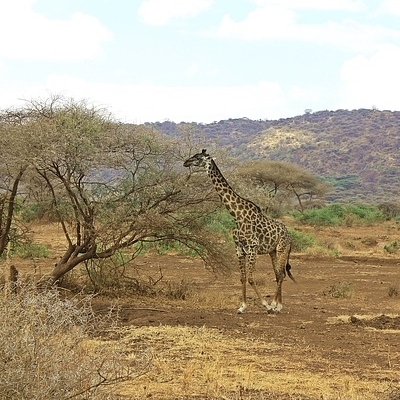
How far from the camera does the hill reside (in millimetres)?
72250

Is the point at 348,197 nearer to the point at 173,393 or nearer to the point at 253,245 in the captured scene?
the point at 253,245

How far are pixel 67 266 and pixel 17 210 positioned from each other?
1771 mm

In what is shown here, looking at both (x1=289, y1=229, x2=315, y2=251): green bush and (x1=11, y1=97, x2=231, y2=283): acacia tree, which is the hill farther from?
(x1=11, y1=97, x2=231, y2=283): acacia tree

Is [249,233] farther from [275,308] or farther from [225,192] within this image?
[275,308]

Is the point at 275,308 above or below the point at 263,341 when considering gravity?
below

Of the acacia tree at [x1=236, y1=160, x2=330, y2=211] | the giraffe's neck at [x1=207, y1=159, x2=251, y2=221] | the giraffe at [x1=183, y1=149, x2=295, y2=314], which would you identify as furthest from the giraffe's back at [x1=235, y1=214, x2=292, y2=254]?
the acacia tree at [x1=236, y1=160, x2=330, y2=211]

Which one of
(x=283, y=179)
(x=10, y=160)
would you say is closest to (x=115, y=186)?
(x=10, y=160)

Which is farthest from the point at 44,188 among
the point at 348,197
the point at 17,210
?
the point at 348,197

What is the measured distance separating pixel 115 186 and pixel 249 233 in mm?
2349

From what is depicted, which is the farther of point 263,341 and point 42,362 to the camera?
point 263,341

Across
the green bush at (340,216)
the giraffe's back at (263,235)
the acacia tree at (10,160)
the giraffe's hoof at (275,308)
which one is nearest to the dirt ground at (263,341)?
the giraffe's hoof at (275,308)

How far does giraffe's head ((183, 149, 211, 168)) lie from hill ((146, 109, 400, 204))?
2114 inches

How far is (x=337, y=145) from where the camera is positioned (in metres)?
82.4

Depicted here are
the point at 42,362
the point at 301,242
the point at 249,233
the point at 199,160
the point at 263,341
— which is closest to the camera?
the point at 42,362
